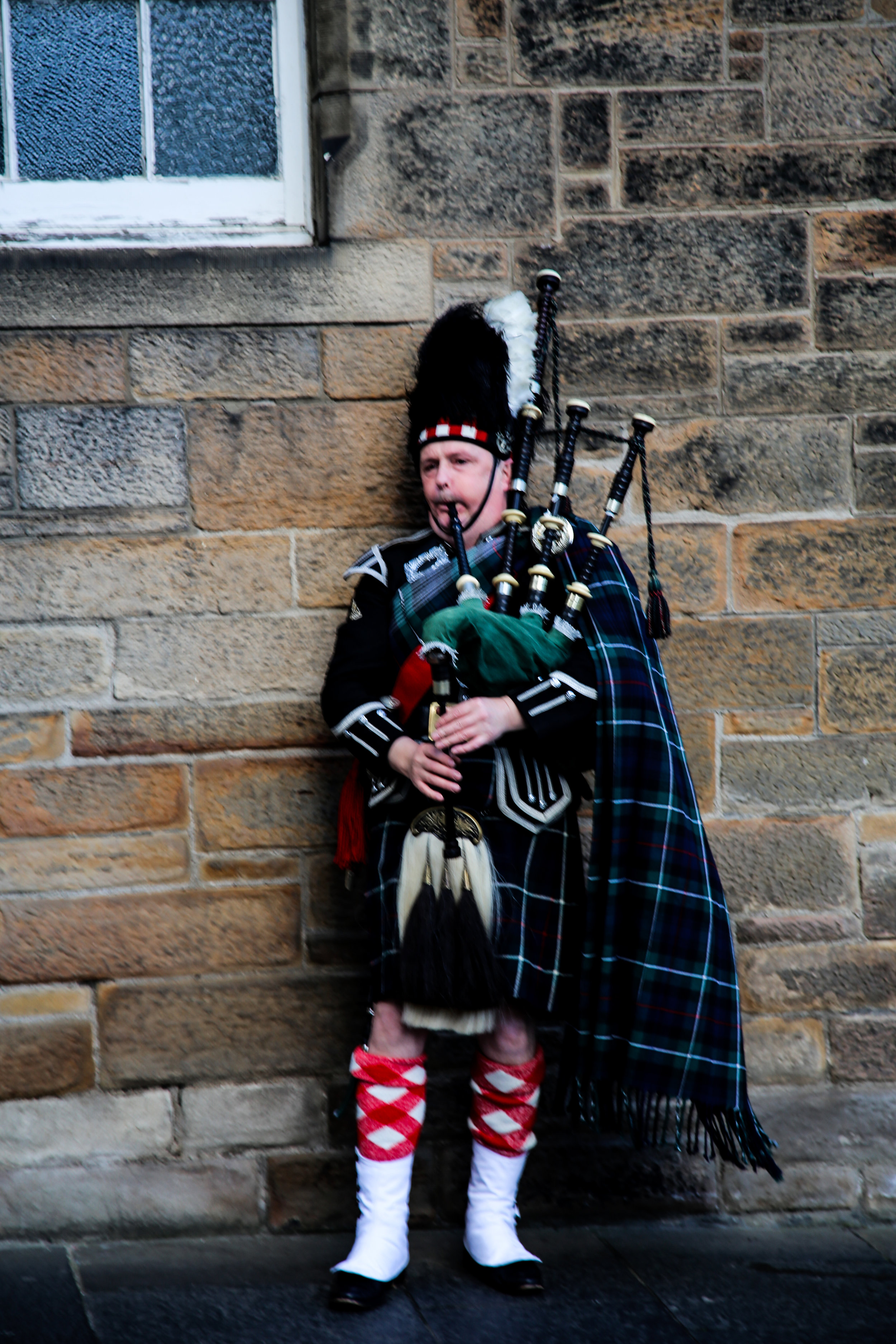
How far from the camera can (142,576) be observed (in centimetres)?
286

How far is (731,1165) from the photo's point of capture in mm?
2961

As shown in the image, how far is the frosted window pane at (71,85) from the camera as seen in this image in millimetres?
2930

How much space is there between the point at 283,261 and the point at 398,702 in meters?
1.06

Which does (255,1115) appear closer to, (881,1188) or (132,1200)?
(132,1200)

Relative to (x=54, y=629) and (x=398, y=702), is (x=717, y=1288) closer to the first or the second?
(x=398, y=702)

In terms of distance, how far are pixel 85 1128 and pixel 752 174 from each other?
8.56 ft

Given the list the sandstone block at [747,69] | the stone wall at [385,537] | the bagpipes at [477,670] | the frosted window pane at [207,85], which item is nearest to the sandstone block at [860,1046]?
the stone wall at [385,537]

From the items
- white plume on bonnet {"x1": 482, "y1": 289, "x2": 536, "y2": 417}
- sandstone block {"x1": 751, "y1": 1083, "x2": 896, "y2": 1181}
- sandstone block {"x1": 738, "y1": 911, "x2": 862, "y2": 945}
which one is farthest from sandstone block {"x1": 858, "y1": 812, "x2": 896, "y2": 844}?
white plume on bonnet {"x1": 482, "y1": 289, "x2": 536, "y2": 417}

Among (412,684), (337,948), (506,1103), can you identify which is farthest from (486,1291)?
(412,684)

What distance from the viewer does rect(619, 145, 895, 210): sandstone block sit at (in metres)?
2.90

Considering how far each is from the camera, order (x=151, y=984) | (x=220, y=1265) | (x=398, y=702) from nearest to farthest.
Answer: (x=398, y=702)
(x=220, y=1265)
(x=151, y=984)

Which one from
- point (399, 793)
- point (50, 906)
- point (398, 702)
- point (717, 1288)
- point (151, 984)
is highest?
point (398, 702)

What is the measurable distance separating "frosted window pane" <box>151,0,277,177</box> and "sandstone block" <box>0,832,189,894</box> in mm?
1525

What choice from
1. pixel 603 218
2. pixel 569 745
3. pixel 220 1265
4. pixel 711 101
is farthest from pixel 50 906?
pixel 711 101
